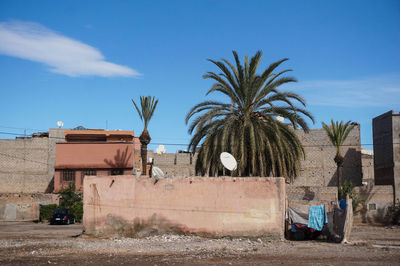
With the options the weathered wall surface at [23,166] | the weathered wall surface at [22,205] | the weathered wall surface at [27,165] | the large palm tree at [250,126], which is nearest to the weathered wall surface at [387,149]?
the large palm tree at [250,126]

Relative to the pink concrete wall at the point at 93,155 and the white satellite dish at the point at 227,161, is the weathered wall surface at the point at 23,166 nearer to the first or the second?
the pink concrete wall at the point at 93,155

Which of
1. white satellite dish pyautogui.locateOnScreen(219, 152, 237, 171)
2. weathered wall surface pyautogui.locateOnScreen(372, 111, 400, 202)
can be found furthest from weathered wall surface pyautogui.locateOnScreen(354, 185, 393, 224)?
white satellite dish pyautogui.locateOnScreen(219, 152, 237, 171)

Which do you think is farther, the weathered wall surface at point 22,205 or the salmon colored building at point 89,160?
the salmon colored building at point 89,160

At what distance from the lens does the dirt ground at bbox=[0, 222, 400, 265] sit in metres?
12.9

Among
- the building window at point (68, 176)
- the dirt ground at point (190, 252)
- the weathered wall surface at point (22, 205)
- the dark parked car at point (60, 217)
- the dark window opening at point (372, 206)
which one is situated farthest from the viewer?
the building window at point (68, 176)

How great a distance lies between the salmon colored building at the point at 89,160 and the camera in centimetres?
4384

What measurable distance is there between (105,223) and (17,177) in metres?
33.3

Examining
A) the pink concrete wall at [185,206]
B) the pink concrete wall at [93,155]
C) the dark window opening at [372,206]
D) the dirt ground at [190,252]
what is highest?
the pink concrete wall at [93,155]

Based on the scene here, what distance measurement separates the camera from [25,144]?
4856cm

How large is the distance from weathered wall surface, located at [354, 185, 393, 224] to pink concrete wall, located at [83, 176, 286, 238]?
1669 centimetres

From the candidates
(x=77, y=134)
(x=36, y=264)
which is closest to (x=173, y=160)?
(x=77, y=134)

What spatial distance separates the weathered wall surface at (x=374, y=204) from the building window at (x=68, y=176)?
2588cm

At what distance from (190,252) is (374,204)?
71.1ft

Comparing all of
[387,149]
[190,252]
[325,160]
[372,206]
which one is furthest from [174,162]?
[190,252]
